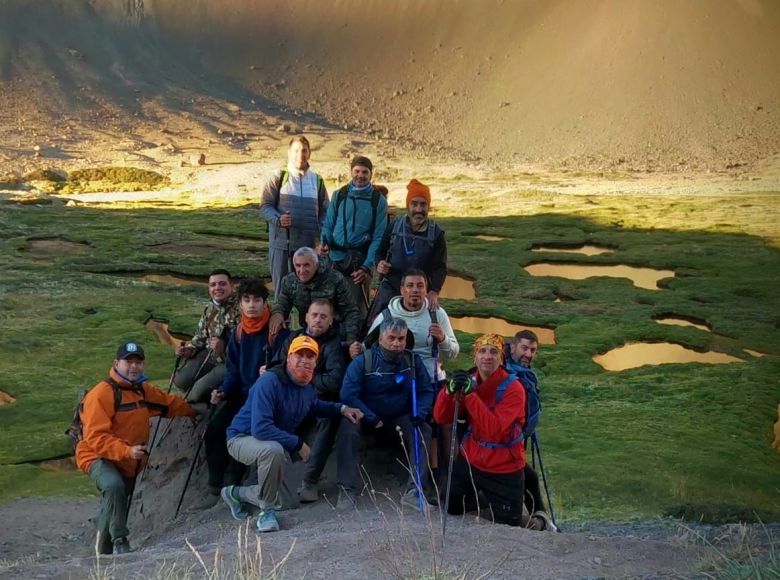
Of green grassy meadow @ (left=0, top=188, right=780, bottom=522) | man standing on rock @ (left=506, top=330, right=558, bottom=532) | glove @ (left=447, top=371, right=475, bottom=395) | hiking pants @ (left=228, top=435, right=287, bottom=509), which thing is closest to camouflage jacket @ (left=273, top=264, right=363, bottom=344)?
man standing on rock @ (left=506, top=330, right=558, bottom=532)

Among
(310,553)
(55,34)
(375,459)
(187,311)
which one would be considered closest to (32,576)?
(310,553)

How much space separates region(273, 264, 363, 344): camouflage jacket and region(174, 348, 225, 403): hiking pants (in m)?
1.30

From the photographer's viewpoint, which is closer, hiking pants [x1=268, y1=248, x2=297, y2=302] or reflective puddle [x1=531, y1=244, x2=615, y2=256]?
hiking pants [x1=268, y1=248, x2=297, y2=302]

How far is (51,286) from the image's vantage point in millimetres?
29719

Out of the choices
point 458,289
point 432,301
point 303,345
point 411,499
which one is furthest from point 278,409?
point 458,289

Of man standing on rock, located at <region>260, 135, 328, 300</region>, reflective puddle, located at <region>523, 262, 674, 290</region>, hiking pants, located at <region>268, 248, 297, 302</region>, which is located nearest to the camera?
man standing on rock, located at <region>260, 135, 328, 300</region>

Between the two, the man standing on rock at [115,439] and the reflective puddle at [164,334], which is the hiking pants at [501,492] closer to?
the man standing on rock at [115,439]

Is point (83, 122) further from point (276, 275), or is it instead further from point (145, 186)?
point (276, 275)

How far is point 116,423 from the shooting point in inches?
428

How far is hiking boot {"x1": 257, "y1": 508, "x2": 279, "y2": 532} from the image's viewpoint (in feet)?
→ 32.9

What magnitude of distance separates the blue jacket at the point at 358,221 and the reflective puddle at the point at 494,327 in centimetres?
1302

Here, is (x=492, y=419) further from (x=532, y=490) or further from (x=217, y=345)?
(x=217, y=345)

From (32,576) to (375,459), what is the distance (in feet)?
16.6

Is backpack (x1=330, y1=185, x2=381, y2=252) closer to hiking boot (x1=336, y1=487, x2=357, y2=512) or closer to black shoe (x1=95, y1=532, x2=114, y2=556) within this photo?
hiking boot (x1=336, y1=487, x2=357, y2=512)
